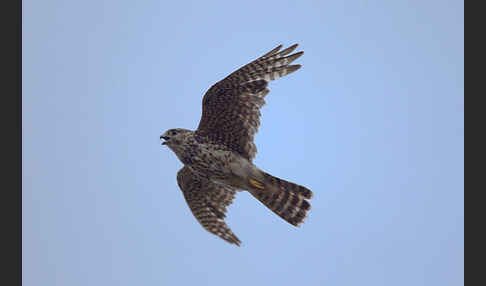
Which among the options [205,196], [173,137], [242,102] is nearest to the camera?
[173,137]

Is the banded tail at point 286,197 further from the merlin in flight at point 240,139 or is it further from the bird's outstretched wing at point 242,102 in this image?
the bird's outstretched wing at point 242,102

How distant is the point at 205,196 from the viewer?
30.5 ft

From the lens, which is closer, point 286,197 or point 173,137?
point 173,137

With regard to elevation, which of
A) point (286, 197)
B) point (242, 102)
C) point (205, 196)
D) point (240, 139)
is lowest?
point (286, 197)

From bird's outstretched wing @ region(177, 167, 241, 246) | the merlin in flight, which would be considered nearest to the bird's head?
the merlin in flight

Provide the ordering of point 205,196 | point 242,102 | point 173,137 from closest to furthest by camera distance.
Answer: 1. point 173,137
2. point 242,102
3. point 205,196

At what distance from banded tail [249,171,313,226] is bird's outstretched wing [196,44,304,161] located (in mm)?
426

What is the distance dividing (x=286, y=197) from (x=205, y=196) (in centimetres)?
147

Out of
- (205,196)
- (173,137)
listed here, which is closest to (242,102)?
(173,137)

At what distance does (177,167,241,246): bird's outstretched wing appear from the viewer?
9188 mm

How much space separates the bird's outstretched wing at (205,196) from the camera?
30.1 ft

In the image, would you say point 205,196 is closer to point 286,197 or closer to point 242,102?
point 286,197

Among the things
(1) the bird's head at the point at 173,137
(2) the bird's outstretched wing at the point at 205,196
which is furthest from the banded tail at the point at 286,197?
(1) the bird's head at the point at 173,137

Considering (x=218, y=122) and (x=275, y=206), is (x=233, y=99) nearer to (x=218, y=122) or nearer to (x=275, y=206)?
(x=218, y=122)
